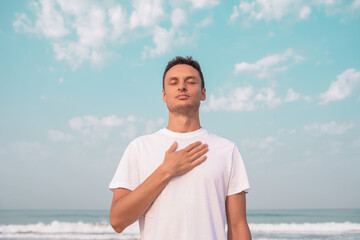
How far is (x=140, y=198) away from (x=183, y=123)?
0.69 metres

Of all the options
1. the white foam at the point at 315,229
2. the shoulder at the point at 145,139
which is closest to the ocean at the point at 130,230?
the white foam at the point at 315,229

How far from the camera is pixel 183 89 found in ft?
8.86

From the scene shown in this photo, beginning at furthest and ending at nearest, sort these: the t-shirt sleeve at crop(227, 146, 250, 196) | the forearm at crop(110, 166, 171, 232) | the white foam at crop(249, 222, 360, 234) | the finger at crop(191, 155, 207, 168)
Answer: the white foam at crop(249, 222, 360, 234)
the t-shirt sleeve at crop(227, 146, 250, 196)
the finger at crop(191, 155, 207, 168)
the forearm at crop(110, 166, 171, 232)

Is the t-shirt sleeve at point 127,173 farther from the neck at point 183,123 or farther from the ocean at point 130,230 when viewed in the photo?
the ocean at point 130,230

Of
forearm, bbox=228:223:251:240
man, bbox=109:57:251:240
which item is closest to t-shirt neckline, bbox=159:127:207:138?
man, bbox=109:57:251:240

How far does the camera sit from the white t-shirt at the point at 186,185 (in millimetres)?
2375

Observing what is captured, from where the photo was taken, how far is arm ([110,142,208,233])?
2.33 meters

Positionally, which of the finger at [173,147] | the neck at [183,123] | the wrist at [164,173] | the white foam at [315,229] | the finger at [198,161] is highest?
the neck at [183,123]

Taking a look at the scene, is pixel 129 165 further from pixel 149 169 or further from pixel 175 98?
pixel 175 98

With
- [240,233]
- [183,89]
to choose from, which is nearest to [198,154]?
[183,89]

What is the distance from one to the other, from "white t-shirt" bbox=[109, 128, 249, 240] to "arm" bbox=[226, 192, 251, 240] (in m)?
0.06

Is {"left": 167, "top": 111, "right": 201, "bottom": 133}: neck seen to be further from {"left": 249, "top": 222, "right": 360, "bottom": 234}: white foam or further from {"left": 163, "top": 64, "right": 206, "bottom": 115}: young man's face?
{"left": 249, "top": 222, "right": 360, "bottom": 234}: white foam

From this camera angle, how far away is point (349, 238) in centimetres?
1508

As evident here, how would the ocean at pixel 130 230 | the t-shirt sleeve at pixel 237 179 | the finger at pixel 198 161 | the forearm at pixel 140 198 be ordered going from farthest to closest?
the ocean at pixel 130 230 → the t-shirt sleeve at pixel 237 179 → the finger at pixel 198 161 → the forearm at pixel 140 198
